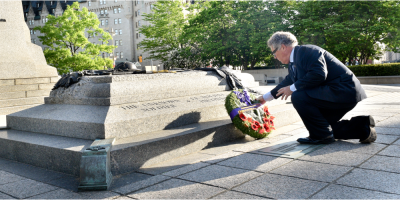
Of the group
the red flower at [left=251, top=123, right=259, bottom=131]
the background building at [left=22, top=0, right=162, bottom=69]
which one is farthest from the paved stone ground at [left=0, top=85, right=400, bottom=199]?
the background building at [left=22, top=0, right=162, bottom=69]

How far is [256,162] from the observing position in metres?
4.36

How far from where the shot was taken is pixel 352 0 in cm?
2656

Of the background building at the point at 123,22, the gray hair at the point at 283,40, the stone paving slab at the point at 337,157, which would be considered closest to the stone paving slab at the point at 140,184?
the stone paving slab at the point at 337,157

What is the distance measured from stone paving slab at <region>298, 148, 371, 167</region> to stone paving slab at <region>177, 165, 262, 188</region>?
93 centimetres

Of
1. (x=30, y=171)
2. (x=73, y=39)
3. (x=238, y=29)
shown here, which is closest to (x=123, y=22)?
(x=73, y=39)

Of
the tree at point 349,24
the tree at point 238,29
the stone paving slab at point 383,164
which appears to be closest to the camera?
the stone paving slab at point 383,164

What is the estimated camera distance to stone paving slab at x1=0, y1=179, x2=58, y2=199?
3.81 meters

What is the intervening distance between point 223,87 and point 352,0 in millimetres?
22886

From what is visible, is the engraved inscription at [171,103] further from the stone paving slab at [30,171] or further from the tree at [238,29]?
the tree at [238,29]

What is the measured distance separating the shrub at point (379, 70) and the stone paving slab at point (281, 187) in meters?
22.6

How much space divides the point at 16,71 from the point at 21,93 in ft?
3.32

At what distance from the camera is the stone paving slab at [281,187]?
3.20 m

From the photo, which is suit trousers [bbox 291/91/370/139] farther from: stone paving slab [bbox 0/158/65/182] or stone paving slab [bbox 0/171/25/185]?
stone paving slab [bbox 0/171/25/185]

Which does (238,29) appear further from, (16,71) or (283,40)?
(283,40)
